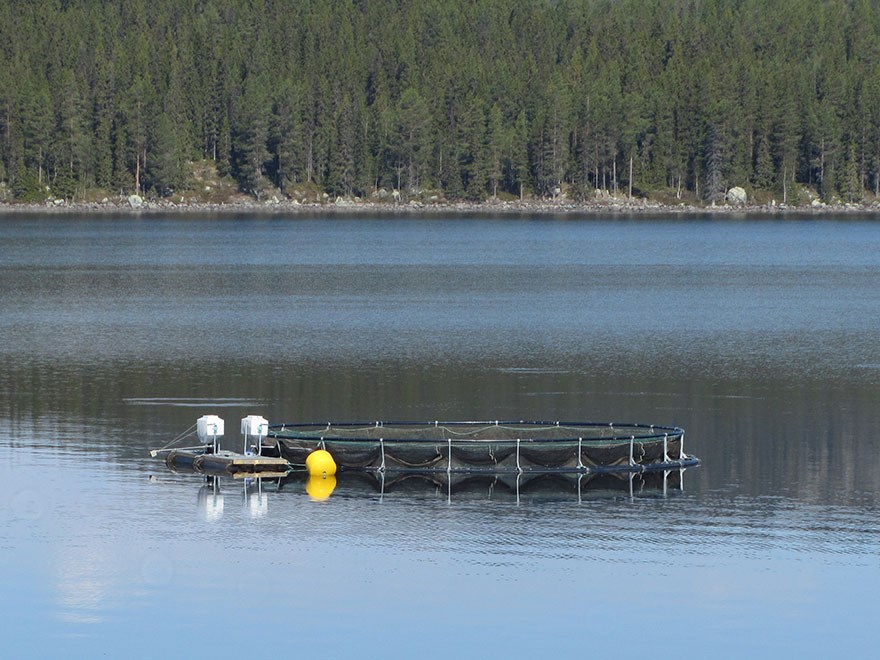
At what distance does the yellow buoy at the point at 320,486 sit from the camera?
43044 mm

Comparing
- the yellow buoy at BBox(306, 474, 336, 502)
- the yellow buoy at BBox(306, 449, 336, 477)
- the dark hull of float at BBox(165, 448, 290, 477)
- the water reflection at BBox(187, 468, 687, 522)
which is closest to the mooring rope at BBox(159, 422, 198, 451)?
the dark hull of float at BBox(165, 448, 290, 477)

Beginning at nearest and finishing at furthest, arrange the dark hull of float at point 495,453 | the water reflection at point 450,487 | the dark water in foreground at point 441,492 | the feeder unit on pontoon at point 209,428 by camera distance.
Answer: the dark water in foreground at point 441,492 → the water reflection at point 450,487 → the feeder unit on pontoon at point 209,428 → the dark hull of float at point 495,453

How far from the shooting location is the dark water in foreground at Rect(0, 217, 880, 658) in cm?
3173

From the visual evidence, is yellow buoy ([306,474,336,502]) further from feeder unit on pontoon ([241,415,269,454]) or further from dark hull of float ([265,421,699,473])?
feeder unit on pontoon ([241,415,269,454])

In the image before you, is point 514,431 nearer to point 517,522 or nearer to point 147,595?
point 517,522

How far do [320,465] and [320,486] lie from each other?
3.37 feet

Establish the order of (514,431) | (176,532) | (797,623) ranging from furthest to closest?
(514,431), (176,532), (797,623)

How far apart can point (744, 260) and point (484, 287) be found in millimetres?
44063

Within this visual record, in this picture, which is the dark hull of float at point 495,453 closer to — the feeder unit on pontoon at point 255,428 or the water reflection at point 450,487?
the water reflection at point 450,487

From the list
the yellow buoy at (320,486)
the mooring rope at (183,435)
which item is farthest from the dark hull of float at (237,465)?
the mooring rope at (183,435)

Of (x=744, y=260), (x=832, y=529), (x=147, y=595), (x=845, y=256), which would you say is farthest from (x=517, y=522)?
(x=845, y=256)

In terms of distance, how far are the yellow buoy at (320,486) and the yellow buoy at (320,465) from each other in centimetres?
10

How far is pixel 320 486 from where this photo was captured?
44.1 meters

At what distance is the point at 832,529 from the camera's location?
39188 mm
